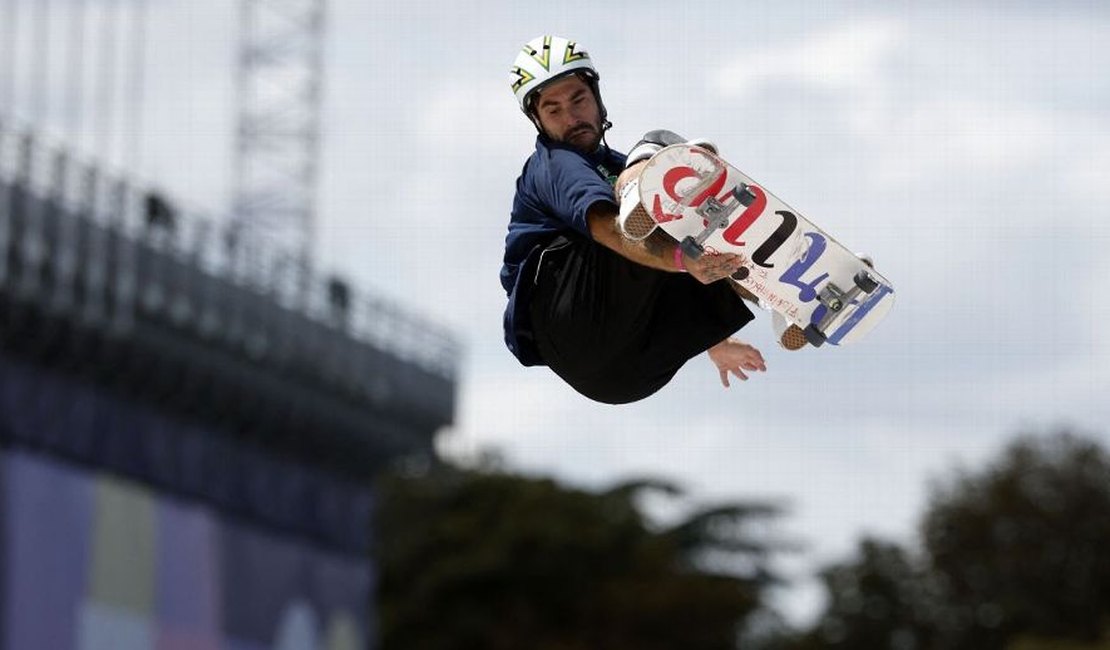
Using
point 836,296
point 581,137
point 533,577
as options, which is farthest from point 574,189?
point 533,577

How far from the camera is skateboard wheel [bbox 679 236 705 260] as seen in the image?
13789mm

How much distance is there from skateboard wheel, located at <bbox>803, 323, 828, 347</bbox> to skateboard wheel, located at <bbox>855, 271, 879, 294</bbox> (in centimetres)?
34

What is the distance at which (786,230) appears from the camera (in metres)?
14.6

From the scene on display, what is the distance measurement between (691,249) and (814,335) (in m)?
1.28

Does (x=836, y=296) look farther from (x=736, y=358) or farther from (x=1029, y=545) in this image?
(x=1029, y=545)

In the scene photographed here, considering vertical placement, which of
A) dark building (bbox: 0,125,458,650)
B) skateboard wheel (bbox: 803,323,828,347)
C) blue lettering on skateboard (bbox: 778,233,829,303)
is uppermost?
dark building (bbox: 0,125,458,650)

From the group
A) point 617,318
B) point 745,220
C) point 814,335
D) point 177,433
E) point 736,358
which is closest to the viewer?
point 745,220

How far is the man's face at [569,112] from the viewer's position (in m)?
14.8

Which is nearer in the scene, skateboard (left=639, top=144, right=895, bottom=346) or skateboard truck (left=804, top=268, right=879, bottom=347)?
skateboard (left=639, top=144, right=895, bottom=346)

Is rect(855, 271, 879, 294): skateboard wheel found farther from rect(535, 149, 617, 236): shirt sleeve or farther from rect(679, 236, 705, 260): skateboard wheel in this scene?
rect(535, 149, 617, 236): shirt sleeve

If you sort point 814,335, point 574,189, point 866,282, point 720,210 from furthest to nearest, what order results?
point 814,335
point 866,282
point 720,210
point 574,189

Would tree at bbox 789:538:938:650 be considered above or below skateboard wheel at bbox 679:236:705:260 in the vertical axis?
above

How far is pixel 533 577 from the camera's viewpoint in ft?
276

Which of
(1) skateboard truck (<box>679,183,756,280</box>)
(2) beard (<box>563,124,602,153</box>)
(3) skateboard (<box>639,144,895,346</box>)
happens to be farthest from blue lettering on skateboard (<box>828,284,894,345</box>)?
(2) beard (<box>563,124,602,153</box>)
